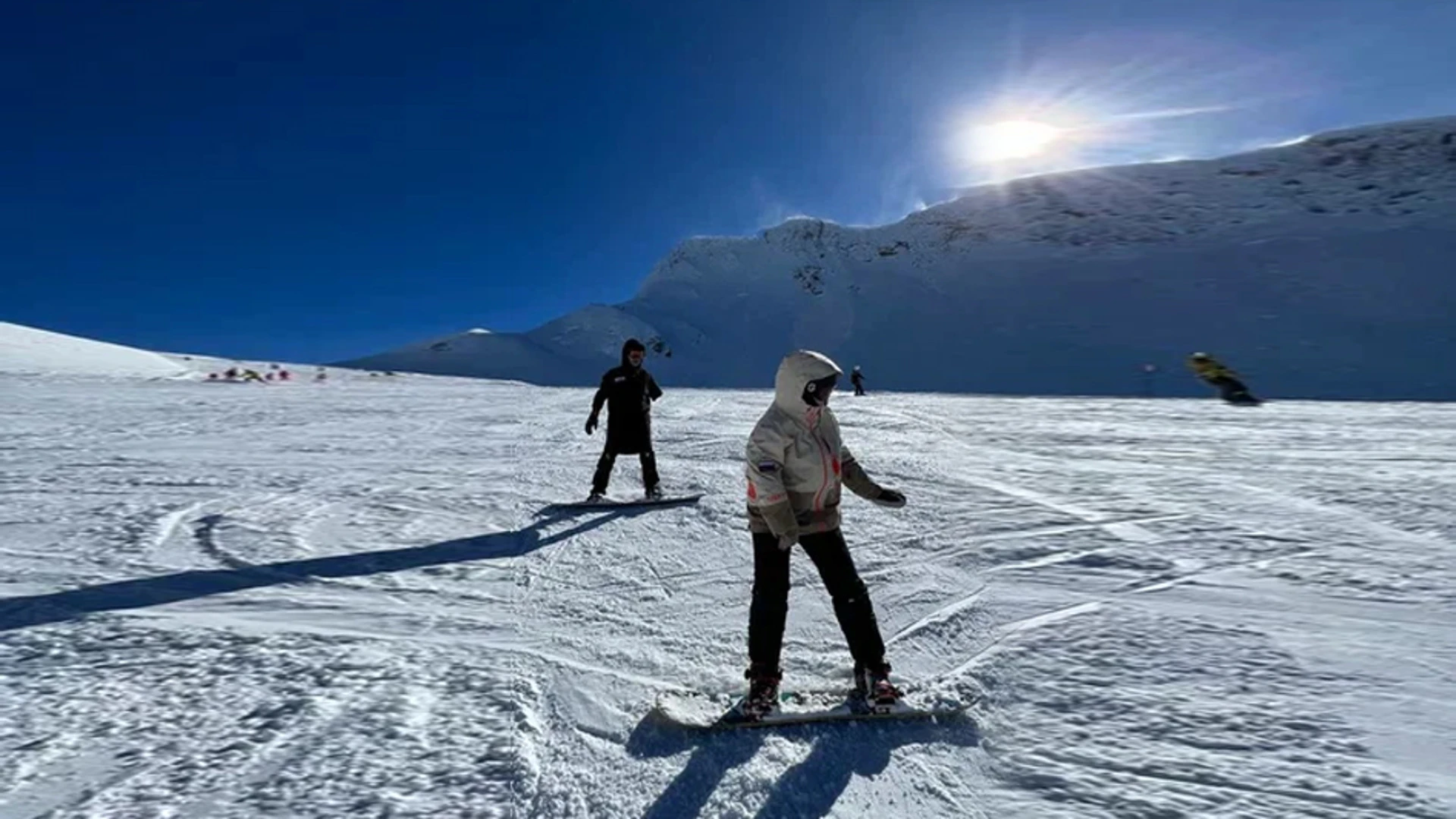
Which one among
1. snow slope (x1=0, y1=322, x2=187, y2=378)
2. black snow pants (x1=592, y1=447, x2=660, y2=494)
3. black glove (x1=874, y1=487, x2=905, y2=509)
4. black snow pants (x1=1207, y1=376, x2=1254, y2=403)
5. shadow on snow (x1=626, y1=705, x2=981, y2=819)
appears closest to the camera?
shadow on snow (x1=626, y1=705, x2=981, y2=819)

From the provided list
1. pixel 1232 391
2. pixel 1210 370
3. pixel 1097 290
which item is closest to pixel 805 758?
pixel 1232 391

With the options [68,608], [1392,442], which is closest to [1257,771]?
[68,608]

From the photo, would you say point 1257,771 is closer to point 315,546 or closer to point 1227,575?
point 1227,575

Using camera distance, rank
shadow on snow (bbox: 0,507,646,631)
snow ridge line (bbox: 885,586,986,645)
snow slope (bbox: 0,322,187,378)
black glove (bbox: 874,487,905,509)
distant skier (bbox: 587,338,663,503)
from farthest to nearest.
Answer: snow slope (bbox: 0,322,187,378) < distant skier (bbox: 587,338,663,503) < shadow on snow (bbox: 0,507,646,631) < snow ridge line (bbox: 885,586,986,645) < black glove (bbox: 874,487,905,509)

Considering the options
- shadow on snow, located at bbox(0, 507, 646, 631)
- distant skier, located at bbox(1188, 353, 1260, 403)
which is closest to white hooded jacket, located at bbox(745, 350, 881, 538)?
shadow on snow, located at bbox(0, 507, 646, 631)

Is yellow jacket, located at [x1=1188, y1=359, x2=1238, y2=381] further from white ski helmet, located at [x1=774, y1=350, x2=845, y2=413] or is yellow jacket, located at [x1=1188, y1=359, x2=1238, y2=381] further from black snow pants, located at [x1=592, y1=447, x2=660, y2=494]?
white ski helmet, located at [x1=774, y1=350, x2=845, y2=413]

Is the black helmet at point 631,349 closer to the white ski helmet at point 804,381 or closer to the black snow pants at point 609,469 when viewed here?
the black snow pants at point 609,469

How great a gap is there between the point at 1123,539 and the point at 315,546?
6.22 metres

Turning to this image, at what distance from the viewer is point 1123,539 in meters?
5.61

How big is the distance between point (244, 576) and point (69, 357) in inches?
1331

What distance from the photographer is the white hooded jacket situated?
282 cm

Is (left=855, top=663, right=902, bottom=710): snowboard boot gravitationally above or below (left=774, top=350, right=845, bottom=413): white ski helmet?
below

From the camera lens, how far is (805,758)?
2.74m

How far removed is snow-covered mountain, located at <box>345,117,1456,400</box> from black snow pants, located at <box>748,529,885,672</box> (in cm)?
3882
